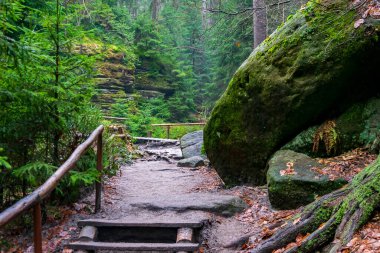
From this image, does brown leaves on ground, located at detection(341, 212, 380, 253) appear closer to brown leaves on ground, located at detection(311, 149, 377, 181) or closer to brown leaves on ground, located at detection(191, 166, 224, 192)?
brown leaves on ground, located at detection(311, 149, 377, 181)

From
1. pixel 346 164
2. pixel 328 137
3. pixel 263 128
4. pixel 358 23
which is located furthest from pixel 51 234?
pixel 358 23

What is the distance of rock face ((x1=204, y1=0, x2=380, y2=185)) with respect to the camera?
21.4ft

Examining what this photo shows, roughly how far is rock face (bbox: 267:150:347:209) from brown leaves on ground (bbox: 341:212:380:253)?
1929 mm

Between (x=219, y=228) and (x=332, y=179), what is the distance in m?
1.88

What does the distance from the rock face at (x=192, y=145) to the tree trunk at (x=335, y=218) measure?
30.4 ft

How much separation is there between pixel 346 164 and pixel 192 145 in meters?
9.98

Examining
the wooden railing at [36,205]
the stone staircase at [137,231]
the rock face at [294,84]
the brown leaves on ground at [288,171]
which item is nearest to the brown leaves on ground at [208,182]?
the rock face at [294,84]

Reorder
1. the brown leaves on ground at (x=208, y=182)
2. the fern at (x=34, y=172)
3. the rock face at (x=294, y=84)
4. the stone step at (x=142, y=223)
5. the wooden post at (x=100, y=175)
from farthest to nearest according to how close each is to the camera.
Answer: the brown leaves on ground at (x=208, y=182), the rock face at (x=294, y=84), the wooden post at (x=100, y=175), the stone step at (x=142, y=223), the fern at (x=34, y=172)

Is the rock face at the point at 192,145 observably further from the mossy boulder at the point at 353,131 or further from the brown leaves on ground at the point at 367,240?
the brown leaves on ground at the point at 367,240

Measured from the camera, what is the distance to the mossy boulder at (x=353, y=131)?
6375 mm

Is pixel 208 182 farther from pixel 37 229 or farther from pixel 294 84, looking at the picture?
pixel 37 229

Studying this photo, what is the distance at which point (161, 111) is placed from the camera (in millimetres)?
29625

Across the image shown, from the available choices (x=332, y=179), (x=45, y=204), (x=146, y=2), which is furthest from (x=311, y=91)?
(x=146, y=2)

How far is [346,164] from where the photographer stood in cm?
594
